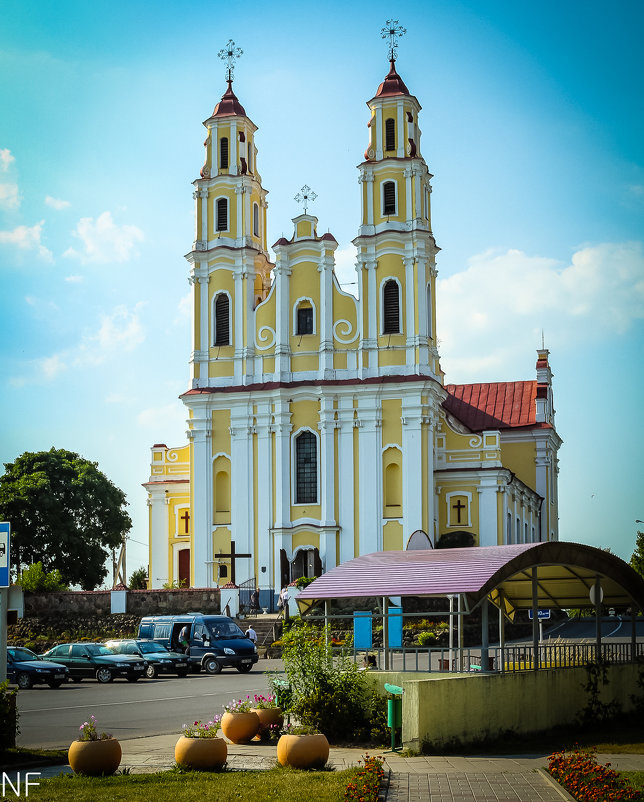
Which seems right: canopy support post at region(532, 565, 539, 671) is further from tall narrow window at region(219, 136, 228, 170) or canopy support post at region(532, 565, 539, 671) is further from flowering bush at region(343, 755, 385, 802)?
tall narrow window at region(219, 136, 228, 170)

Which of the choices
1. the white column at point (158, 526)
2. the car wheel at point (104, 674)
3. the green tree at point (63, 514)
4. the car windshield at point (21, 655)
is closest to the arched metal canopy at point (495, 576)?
the car wheel at point (104, 674)

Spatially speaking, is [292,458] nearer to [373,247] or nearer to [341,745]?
[373,247]

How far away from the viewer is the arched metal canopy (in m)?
20.3

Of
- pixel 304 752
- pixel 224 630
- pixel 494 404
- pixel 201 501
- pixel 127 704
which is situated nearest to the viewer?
pixel 304 752

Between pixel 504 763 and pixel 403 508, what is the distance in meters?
37.5

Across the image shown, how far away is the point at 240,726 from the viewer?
61.6ft

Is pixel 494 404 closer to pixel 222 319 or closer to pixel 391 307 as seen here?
pixel 391 307

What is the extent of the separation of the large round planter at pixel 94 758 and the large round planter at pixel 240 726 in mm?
3525

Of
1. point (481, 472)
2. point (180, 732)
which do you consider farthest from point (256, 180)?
point (180, 732)

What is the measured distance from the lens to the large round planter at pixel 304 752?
52.5 ft

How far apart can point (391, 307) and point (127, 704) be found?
32259mm

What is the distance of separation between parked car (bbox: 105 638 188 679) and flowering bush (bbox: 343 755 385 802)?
21.3 m

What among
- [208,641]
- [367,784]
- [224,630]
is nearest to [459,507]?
[224,630]

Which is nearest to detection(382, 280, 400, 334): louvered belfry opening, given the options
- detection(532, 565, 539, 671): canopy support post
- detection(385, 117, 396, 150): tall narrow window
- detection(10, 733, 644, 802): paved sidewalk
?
detection(385, 117, 396, 150): tall narrow window
